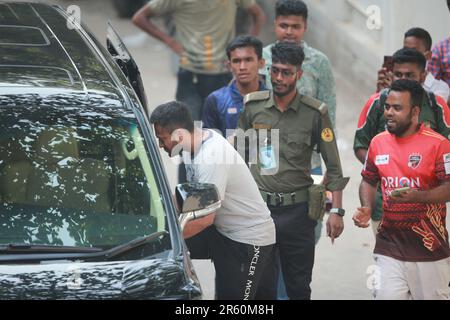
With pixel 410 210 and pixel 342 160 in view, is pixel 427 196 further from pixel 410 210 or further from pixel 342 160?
pixel 342 160

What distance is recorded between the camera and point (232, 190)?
20.7ft

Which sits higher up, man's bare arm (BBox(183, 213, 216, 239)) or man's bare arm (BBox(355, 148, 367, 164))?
man's bare arm (BBox(355, 148, 367, 164))

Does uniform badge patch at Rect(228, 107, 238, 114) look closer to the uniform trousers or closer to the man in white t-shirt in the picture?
the uniform trousers

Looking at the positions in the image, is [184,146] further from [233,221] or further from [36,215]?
[36,215]

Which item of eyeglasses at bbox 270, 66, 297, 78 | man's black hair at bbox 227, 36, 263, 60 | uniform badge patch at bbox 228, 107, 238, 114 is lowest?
uniform badge patch at bbox 228, 107, 238, 114

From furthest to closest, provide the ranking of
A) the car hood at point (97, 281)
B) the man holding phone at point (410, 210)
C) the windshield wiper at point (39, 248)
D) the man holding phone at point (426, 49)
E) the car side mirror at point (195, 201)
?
the man holding phone at point (426, 49) < the man holding phone at point (410, 210) < the car side mirror at point (195, 201) < the windshield wiper at point (39, 248) < the car hood at point (97, 281)

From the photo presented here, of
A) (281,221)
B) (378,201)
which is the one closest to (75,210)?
(281,221)

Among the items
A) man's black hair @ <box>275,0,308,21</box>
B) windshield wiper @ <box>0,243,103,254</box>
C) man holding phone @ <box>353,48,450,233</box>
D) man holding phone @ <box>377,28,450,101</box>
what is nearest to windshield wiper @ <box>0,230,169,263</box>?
windshield wiper @ <box>0,243,103,254</box>

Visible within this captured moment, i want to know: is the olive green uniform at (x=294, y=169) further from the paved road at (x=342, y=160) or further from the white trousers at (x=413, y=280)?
the paved road at (x=342, y=160)

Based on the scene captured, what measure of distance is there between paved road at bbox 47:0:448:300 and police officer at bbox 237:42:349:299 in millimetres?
1129

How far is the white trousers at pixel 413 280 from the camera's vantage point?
6402mm

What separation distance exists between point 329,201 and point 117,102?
2368 millimetres

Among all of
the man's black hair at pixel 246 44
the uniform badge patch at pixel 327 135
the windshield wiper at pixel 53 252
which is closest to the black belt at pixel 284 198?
the uniform badge patch at pixel 327 135

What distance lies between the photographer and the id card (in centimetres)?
701
